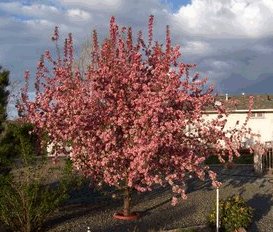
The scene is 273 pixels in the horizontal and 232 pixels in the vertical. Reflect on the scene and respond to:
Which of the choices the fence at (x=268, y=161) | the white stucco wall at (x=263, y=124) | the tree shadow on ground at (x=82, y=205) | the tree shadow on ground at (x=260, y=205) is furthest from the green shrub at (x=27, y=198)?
the white stucco wall at (x=263, y=124)

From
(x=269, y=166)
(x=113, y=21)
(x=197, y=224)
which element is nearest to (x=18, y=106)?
(x=113, y=21)

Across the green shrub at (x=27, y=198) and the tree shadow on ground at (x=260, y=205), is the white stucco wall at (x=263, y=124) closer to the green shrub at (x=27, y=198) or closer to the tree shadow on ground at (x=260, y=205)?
the tree shadow on ground at (x=260, y=205)

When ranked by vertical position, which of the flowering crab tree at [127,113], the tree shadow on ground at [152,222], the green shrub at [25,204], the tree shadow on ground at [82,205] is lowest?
the tree shadow on ground at [152,222]

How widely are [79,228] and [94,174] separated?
1597 mm

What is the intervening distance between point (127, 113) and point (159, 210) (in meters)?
4.06

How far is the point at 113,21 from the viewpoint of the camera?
13.9m

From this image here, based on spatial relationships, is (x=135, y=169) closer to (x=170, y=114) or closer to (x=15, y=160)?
(x=170, y=114)

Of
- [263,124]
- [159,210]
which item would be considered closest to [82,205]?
[159,210]

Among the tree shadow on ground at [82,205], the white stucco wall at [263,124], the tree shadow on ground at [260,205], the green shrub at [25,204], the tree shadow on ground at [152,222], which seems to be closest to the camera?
the green shrub at [25,204]

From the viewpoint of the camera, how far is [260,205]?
701 inches

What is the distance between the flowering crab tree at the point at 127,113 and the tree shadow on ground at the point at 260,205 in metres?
2.62

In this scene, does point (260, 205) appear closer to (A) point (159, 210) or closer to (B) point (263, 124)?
(A) point (159, 210)

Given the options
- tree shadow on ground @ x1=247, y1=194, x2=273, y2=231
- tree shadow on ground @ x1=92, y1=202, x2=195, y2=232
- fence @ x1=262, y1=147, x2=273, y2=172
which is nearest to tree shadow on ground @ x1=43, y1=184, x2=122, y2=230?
tree shadow on ground @ x1=92, y1=202, x2=195, y2=232

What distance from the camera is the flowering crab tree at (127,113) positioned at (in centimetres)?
1328
